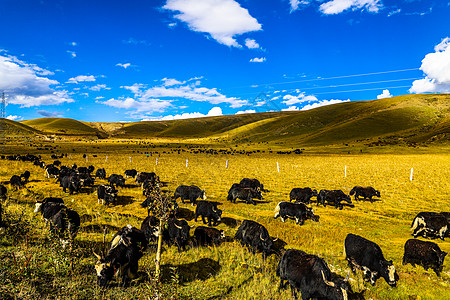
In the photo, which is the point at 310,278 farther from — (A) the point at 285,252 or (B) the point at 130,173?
(B) the point at 130,173

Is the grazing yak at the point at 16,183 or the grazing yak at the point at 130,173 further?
the grazing yak at the point at 130,173

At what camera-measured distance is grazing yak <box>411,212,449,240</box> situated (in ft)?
34.5

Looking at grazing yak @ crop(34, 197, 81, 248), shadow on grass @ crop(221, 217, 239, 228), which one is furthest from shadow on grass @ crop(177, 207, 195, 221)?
grazing yak @ crop(34, 197, 81, 248)

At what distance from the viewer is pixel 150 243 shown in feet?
28.6

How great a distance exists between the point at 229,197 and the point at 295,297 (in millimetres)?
10125

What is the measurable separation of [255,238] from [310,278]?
281cm

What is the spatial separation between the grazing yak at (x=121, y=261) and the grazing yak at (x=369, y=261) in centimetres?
727

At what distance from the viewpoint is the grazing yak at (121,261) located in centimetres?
A: 594

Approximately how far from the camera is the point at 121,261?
20.9 feet

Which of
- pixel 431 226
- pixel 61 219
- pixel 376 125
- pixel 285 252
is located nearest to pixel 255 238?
pixel 285 252

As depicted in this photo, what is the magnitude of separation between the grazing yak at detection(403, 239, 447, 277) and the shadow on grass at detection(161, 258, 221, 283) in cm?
721

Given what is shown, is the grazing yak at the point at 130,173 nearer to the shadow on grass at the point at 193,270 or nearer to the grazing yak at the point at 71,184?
the grazing yak at the point at 71,184

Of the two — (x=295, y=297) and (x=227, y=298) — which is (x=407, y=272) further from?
(x=227, y=298)

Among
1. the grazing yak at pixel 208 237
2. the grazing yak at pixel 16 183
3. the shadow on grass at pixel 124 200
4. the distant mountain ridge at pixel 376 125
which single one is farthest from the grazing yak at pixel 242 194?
the distant mountain ridge at pixel 376 125
